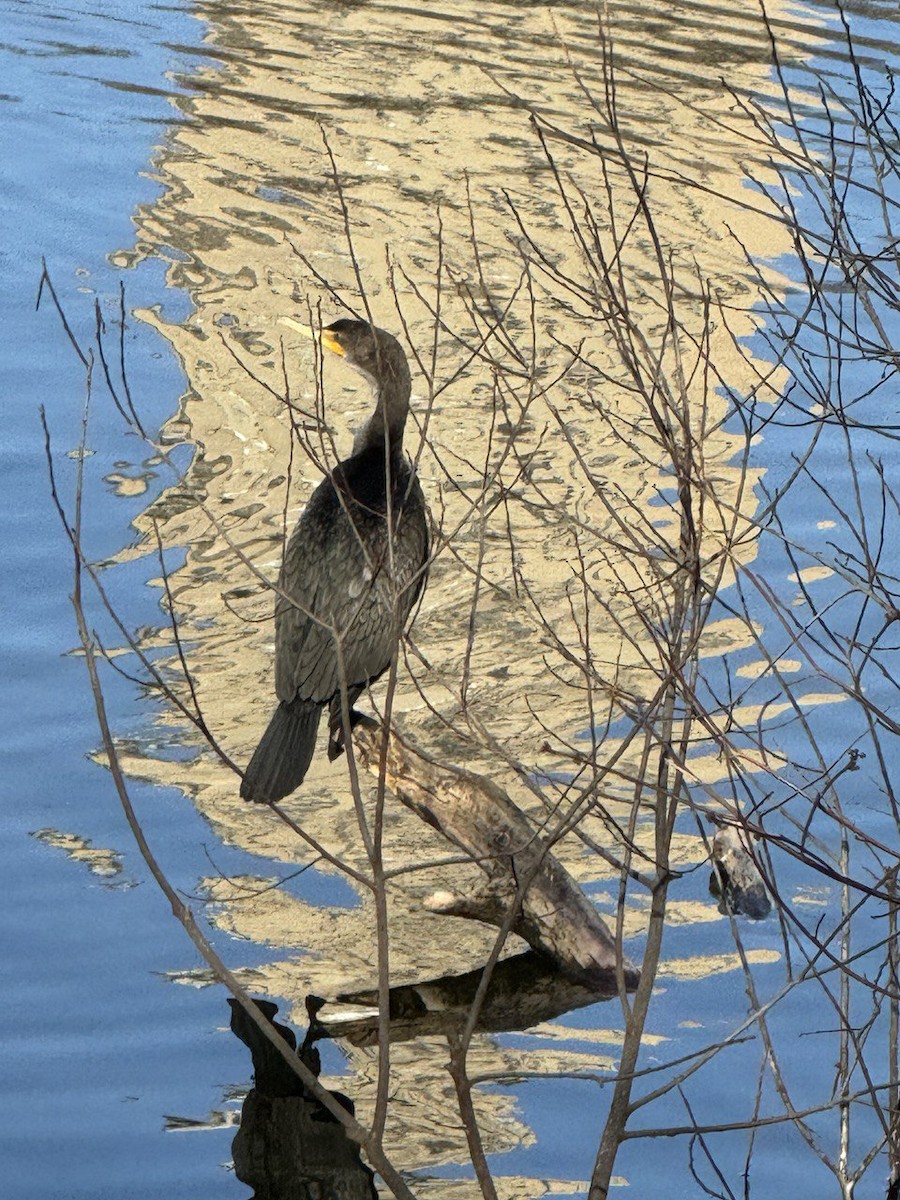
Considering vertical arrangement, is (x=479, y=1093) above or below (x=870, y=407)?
below

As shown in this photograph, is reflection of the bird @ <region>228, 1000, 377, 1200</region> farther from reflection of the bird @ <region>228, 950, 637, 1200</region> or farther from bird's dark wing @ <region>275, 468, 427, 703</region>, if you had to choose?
bird's dark wing @ <region>275, 468, 427, 703</region>

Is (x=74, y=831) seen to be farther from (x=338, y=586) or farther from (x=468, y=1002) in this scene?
(x=468, y=1002)

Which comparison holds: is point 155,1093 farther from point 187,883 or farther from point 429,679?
point 429,679

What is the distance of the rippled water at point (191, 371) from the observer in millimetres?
4695

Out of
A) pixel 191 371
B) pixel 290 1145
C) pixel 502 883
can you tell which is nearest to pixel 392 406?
pixel 502 883

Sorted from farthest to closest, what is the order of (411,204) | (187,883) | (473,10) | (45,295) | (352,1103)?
(473,10), (411,204), (45,295), (187,883), (352,1103)

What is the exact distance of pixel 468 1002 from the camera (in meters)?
5.11

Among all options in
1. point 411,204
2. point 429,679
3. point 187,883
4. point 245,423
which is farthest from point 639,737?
point 411,204

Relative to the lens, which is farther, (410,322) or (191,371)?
(410,322)

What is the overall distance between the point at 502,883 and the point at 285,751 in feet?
2.27

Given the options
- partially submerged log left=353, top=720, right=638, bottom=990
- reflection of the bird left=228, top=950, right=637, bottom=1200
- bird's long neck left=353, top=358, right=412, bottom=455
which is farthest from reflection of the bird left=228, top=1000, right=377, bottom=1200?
bird's long neck left=353, top=358, right=412, bottom=455

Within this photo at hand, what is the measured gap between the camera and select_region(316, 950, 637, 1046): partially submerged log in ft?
16.2

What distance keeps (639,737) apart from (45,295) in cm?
473

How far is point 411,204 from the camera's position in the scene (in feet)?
39.9
